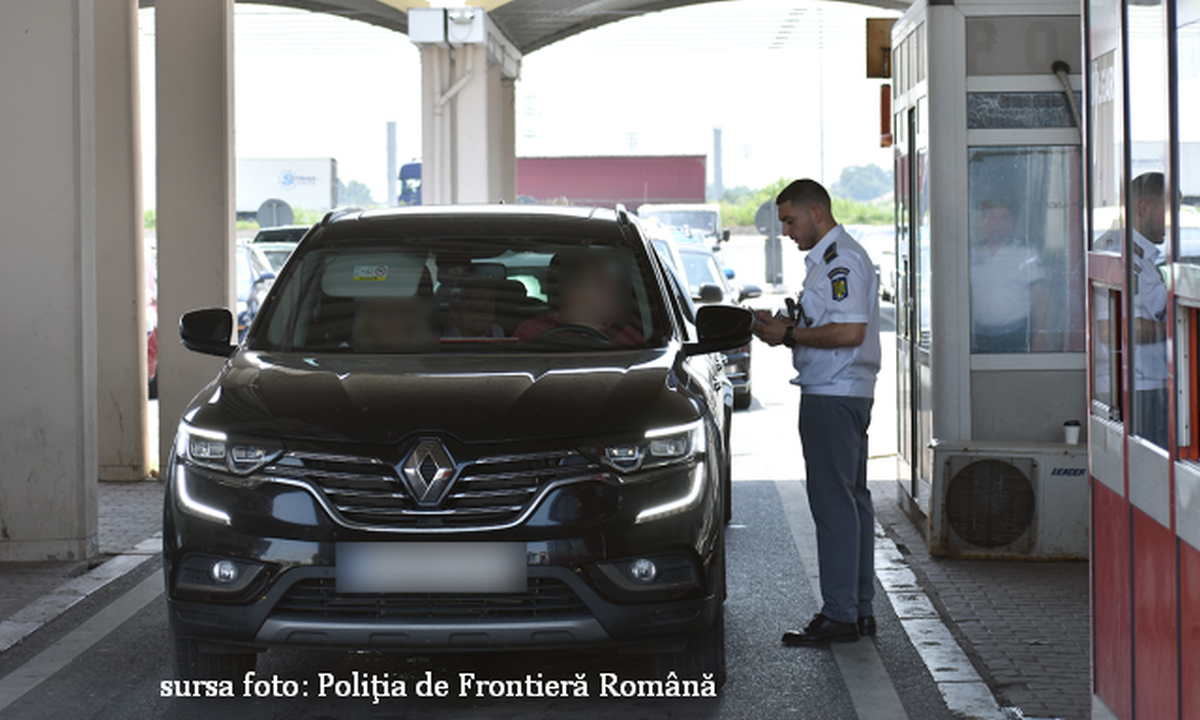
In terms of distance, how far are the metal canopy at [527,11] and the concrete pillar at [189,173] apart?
7.15 meters

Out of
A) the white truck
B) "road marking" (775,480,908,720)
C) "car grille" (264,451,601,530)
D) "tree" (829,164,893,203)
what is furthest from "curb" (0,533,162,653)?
"tree" (829,164,893,203)

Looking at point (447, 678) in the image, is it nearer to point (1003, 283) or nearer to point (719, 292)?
point (1003, 283)

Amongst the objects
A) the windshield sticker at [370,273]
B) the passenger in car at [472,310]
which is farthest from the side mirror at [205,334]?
the passenger in car at [472,310]

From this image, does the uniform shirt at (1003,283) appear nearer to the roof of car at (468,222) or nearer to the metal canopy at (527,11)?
the roof of car at (468,222)

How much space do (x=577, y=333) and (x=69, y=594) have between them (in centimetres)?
276

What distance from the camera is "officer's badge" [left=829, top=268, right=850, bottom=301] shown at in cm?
561

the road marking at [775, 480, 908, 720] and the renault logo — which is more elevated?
the renault logo

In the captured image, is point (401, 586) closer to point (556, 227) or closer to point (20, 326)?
point (556, 227)

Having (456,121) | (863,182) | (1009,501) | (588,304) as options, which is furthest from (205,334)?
(863,182)

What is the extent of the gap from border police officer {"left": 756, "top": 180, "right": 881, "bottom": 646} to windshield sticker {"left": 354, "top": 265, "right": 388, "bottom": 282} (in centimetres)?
138

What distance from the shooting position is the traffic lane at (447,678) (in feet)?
16.0

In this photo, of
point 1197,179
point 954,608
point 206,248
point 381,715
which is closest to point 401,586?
point 381,715

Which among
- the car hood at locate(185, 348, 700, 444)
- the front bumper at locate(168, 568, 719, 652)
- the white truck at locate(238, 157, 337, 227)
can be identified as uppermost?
the white truck at locate(238, 157, 337, 227)

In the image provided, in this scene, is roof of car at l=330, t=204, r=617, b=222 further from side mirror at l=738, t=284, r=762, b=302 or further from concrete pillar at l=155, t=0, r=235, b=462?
side mirror at l=738, t=284, r=762, b=302
